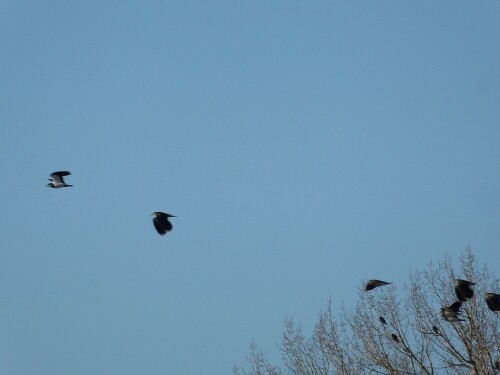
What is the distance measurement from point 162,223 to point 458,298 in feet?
23.1

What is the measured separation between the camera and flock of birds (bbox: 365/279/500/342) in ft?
60.9

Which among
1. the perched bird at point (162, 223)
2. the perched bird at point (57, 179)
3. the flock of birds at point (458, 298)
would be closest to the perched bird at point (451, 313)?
the flock of birds at point (458, 298)

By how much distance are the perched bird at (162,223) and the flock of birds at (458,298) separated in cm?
563

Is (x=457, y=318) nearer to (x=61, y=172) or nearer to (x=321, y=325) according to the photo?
(x=321, y=325)

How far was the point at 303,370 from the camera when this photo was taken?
2472 centimetres

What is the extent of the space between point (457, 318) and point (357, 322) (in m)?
3.51

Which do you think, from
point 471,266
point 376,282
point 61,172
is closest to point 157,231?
point 61,172

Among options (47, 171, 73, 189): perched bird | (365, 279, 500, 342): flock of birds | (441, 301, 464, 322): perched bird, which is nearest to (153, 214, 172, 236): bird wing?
(47, 171, 73, 189): perched bird

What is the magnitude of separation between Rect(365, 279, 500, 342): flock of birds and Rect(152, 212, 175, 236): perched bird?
18.5 ft

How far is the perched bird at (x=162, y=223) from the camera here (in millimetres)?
17734

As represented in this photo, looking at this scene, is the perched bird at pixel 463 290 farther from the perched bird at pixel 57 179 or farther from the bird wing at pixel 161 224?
the perched bird at pixel 57 179

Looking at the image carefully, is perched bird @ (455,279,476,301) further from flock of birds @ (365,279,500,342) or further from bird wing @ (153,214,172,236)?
bird wing @ (153,214,172,236)

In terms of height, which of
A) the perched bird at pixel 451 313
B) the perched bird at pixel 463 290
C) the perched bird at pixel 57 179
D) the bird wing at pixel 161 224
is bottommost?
the perched bird at pixel 463 290

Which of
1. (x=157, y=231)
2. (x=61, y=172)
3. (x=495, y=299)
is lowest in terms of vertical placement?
(x=495, y=299)
